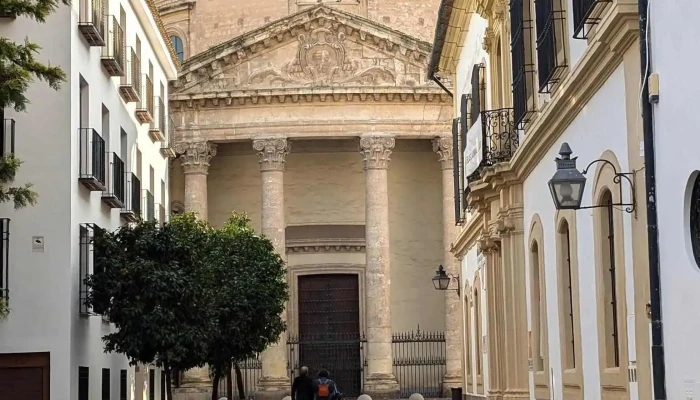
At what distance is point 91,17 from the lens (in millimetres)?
24438

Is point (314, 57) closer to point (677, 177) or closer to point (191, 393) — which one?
point (191, 393)

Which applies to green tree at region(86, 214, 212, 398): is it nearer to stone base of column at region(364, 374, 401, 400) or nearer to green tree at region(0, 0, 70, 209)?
green tree at region(0, 0, 70, 209)

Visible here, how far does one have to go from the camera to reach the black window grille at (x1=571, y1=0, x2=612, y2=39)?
1233 centimetres

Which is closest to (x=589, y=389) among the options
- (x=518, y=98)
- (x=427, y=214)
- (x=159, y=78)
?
(x=518, y=98)

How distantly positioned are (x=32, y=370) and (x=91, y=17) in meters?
6.49

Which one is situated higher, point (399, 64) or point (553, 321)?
point (399, 64)

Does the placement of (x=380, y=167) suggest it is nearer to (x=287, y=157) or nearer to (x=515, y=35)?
(x=287, y=157)

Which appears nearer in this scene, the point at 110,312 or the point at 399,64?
the point at 110,312

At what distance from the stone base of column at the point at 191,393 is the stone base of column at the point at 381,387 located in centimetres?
544

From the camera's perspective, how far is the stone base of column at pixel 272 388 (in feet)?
151

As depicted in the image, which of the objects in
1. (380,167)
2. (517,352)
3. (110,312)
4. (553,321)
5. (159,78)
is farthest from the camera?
(380,167)

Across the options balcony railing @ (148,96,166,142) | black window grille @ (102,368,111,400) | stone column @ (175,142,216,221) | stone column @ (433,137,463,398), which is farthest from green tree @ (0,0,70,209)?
stone column @ (175,142,216,221)

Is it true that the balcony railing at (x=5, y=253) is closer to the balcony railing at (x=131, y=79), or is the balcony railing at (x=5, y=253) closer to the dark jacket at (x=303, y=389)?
the dark jacket at (x=303, y=389)

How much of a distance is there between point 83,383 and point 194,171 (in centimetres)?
2436
